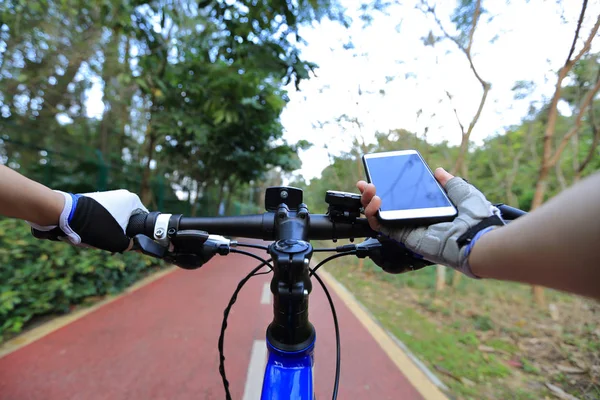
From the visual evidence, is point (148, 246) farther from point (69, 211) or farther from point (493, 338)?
point (493, 338)

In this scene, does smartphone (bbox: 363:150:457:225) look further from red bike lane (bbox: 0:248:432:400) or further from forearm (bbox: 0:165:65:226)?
red bike lane (bbox: 0:248:432:400)

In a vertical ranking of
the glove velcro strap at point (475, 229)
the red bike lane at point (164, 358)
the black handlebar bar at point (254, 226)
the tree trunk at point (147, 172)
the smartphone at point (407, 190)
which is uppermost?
the tree trunk at point (147, 172)

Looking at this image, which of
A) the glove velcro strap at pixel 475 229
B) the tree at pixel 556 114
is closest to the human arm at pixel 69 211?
the glove velcro strap at pixel 475 229

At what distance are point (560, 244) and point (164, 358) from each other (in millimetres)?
3182

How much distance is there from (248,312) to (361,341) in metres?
1.60

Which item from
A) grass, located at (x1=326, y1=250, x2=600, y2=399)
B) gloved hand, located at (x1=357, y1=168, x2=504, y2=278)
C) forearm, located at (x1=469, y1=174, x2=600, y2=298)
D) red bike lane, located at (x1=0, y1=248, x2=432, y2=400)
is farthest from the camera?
grass, located at (x1=326, y1=250, x2=600, y2=399)

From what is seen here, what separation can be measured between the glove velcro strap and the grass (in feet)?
8.16

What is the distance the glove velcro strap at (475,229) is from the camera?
63cm

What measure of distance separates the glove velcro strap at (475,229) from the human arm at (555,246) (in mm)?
55

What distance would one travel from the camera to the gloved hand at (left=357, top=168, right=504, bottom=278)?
2.06 ft

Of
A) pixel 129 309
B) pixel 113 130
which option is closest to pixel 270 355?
pixel 129 309

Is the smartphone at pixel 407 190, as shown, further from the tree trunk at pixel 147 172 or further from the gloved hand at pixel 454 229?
the tree trunk at pixel 147 172

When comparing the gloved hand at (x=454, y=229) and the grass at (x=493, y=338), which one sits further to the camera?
the grass at (x=493, y=338)

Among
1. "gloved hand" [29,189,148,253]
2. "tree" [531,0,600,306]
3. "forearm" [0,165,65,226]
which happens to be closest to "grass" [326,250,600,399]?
"tree" [531,0,600,306]
